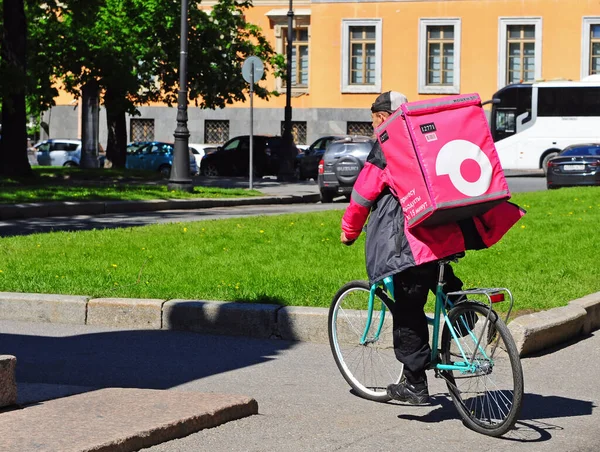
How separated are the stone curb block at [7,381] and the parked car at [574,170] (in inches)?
1040

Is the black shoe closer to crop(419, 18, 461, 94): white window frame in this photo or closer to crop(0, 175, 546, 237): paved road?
crop(0, 175, 546, 237): paved road

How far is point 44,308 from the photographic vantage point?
930 centimetres

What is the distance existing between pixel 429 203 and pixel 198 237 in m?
8.31

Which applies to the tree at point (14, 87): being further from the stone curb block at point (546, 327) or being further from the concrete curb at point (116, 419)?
the concrete curb at point (116, 419)

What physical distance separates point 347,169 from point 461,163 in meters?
19.8

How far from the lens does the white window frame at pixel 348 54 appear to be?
4962 cm

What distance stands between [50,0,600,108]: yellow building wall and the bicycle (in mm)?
41777

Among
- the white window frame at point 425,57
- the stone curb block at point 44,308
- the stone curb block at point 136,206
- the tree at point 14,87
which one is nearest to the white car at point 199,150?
the white window frame at point 425,57

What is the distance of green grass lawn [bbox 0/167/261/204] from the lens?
71.5ft

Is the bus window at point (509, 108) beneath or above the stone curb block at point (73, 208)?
above

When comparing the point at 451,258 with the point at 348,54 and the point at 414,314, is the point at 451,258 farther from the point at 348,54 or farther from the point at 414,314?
the point at 348,54

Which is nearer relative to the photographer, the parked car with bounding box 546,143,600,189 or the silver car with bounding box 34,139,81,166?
the parked car with bounding box 546,143,600,189

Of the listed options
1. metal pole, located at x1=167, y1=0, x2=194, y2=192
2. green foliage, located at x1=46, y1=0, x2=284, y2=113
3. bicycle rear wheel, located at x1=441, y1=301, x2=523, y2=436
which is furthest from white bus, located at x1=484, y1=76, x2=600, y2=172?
bicycle rear wheel, located at x1=441, y1=301, x2=523, y2=436

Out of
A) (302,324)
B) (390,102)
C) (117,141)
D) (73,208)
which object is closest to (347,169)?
(73,208)
